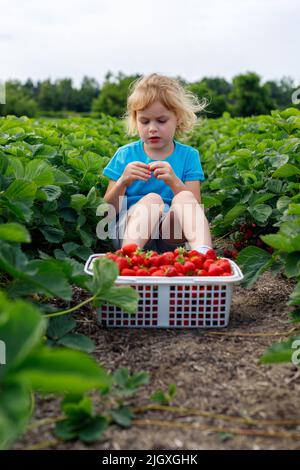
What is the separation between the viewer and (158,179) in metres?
3.55

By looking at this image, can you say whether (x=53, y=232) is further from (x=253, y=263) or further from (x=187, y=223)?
(x=253, y=263)

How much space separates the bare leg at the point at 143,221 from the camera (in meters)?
3.26

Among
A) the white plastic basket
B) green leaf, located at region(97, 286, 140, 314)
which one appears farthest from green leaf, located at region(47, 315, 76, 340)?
the white plastic basket

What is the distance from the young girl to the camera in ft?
11.0

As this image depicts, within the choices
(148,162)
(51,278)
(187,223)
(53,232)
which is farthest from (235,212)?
(51,278)

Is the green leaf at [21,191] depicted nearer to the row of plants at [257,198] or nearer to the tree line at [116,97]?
the row of plants at [257,198]

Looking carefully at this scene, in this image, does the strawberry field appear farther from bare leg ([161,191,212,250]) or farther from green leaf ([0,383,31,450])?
bare leg ([161,191,212,250])

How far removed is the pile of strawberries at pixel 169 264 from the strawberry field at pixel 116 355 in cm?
21

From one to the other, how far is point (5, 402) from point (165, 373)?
3.32ft

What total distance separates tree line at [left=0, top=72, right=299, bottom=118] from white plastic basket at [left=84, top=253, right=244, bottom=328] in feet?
82.8

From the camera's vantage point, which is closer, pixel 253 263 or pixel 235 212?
pixel 253 263

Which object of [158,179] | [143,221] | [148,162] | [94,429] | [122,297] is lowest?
[94,429]

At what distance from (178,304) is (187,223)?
0.76m

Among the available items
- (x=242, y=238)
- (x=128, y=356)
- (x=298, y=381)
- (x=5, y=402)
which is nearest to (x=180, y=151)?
(x=242, y=238)
